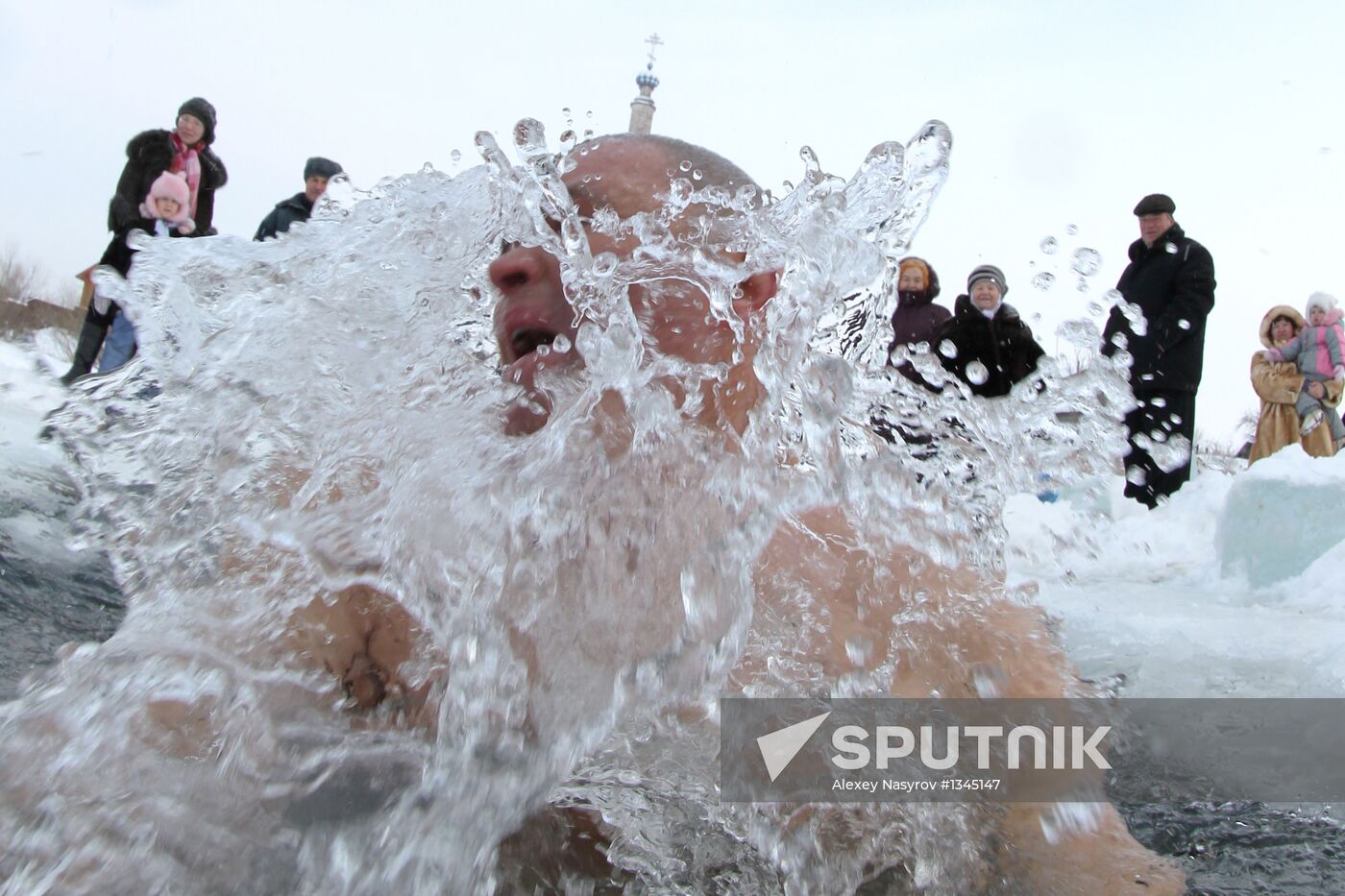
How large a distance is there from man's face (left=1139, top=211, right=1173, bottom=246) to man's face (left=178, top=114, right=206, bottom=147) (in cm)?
477

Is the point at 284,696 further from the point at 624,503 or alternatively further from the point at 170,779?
the point at 624,503

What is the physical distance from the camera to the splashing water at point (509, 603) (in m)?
1.21

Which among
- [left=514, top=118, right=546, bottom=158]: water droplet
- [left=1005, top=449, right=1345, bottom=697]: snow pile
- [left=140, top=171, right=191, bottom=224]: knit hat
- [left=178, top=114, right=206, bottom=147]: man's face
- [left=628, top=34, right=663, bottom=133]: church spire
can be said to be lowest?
[left=1005, top=449, right=1345, bottom=697]: snow pile

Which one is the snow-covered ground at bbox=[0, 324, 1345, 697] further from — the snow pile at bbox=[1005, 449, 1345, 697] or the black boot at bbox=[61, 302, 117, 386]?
the black boot at bbox=[61, 302, 117, 386]

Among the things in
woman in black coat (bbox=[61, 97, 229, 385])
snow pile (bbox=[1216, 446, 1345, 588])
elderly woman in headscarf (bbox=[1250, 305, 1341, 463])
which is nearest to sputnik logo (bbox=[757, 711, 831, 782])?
snow pile (bbox=[1216, 446, 1345, 588])

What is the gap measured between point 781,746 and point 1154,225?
182 inches

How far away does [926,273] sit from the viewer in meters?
5.44

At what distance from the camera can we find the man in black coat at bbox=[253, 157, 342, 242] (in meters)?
5.24

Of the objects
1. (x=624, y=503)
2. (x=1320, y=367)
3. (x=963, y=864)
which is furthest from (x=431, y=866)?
(x=1320, y=367)

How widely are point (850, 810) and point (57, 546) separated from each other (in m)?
2.69

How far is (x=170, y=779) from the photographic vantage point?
4.02 ft

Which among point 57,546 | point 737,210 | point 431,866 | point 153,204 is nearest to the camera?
point 431,866

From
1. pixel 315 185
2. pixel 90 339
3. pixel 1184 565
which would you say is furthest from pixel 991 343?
pixel 90 339

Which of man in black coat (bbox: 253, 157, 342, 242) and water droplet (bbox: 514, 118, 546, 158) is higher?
man in black coat (bbox: 253, 157, 342, 242)
